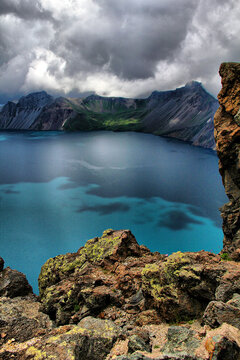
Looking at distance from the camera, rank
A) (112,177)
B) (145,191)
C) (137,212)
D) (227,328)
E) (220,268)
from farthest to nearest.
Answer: (112,177), (145,191), (137,212), (220,268), (227,328)

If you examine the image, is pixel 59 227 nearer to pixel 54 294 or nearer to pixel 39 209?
pixel 39 209

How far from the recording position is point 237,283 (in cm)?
907

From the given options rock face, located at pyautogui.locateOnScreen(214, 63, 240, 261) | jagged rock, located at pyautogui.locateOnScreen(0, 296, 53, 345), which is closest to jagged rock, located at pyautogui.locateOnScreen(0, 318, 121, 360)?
jagged rock, located at pyautogui.locateOnScreen(0, 296, 53, 345)

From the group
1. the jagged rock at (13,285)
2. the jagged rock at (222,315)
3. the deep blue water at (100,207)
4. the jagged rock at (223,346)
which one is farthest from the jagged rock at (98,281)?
the deep blue water at (100,207)

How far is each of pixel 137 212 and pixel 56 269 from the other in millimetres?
32468

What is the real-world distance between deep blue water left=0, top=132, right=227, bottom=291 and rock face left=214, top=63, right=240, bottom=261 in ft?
53.2

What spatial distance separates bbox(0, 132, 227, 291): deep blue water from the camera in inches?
1452

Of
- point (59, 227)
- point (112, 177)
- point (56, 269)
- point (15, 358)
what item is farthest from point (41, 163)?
point (15, 358)

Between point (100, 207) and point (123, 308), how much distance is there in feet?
125

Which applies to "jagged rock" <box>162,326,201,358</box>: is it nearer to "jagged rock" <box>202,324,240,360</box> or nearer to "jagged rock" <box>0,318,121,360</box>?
"jagged rock" <box>202,324,240,360</box>

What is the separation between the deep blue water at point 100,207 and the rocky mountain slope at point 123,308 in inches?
703

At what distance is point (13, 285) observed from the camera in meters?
14.6

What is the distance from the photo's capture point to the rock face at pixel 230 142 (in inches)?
693

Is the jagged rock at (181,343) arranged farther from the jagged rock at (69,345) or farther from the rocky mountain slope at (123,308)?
the jagged rock at (69,345)
